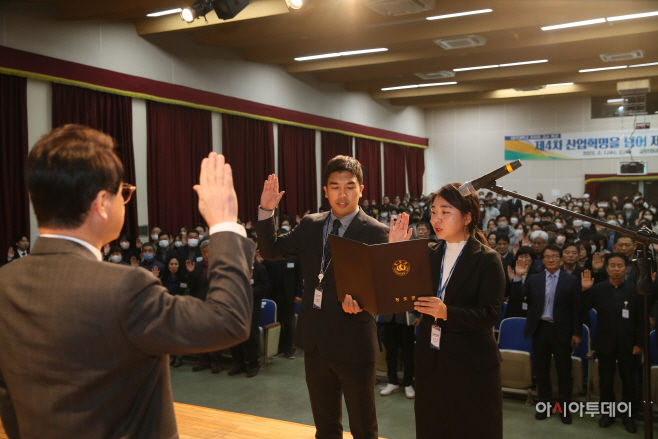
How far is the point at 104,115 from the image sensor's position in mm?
8180

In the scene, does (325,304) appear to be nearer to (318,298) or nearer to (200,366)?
(318,298)

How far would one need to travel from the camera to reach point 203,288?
5.65m

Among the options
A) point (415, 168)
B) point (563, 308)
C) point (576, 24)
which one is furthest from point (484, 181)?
point (415, 168)

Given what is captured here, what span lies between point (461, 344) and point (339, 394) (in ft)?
2.00

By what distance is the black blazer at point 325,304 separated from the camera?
2246 millimetres

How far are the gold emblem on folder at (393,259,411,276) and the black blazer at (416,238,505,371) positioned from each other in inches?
9.0

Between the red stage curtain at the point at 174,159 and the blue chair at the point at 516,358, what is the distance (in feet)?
21.0

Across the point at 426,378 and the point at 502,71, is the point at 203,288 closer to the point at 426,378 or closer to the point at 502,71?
A: the point at 426,378

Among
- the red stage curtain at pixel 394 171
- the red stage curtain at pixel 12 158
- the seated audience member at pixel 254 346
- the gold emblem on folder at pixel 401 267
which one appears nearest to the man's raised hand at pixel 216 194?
the gold emblem on folder at pixel 401 267

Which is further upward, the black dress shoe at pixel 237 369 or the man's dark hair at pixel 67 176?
the man's dark hair at pixel 67 176

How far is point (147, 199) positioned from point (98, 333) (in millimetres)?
8389

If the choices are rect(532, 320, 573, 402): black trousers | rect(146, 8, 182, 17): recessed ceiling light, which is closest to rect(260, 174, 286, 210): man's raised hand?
rect(532, 320, 573, 402): black trousers

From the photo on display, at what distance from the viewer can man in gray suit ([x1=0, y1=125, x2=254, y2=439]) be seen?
99cm

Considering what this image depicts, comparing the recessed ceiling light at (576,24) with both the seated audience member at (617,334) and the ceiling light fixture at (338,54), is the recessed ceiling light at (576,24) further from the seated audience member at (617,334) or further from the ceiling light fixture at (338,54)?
the seated audience member at (617,334)
